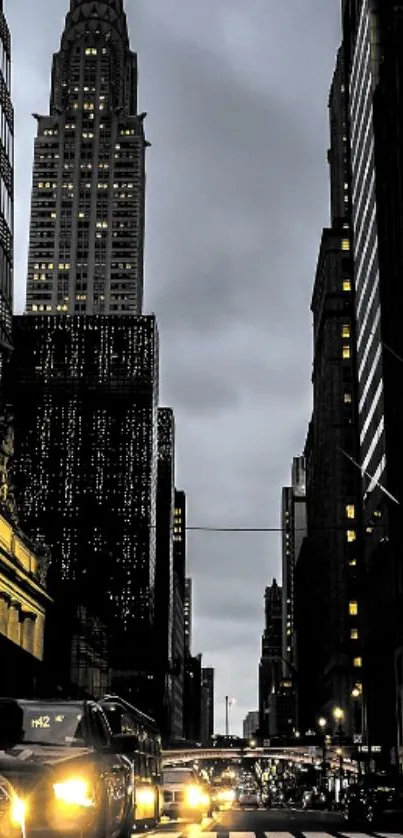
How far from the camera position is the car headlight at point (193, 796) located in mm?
31828

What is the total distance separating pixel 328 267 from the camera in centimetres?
17388

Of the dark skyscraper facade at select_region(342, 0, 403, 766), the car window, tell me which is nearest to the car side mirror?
the car window

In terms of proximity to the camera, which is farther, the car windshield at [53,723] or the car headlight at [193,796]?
the car headlight at [193,796]

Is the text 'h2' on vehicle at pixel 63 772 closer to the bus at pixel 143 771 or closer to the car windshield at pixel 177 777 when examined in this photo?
the bus at pixel 143 771

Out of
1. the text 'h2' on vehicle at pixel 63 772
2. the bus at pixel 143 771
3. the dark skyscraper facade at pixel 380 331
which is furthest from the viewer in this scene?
the dark skyscraper facade at pixel 380 331

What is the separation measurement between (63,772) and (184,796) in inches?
949

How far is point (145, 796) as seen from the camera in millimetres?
23766

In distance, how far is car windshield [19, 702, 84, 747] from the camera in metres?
11.8

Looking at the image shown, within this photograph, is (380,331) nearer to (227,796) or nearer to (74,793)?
(227,796)

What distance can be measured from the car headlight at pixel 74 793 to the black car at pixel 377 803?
25962mm

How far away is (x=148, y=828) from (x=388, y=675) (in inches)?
3326

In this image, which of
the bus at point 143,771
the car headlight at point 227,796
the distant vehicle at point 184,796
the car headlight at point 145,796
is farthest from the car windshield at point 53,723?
the car headlight at point 227,796

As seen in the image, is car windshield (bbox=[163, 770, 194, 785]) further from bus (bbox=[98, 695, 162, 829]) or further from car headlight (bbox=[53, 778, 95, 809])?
car headlight (bbox=[53, 778, 95, 809])

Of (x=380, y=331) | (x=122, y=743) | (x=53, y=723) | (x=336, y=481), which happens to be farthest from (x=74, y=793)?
(x=336, y=481)
